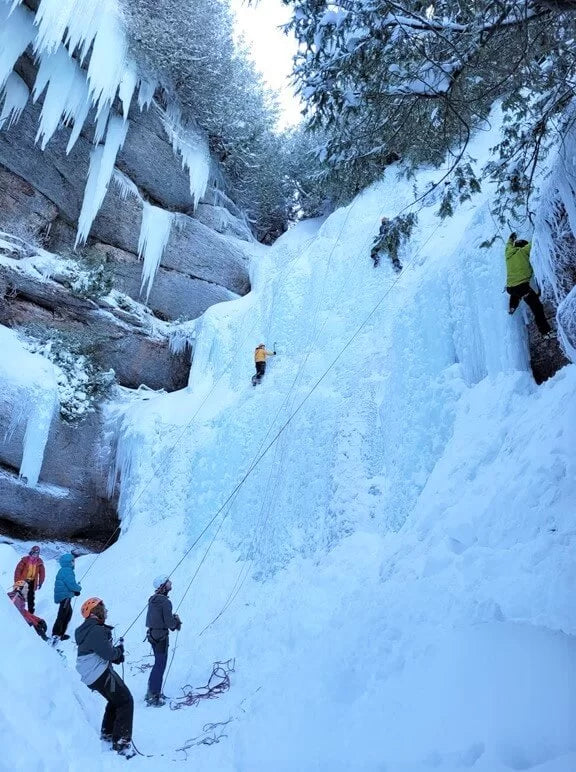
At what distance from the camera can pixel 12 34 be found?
1414 centimetres

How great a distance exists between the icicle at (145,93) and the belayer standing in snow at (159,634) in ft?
47.0

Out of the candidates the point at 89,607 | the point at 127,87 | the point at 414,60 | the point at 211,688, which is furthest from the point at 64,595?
the point at 127,87

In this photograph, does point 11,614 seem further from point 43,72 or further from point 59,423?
point 43,72

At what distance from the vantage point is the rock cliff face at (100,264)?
12.4 m

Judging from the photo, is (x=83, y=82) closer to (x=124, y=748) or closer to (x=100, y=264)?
(x=100, y=264)

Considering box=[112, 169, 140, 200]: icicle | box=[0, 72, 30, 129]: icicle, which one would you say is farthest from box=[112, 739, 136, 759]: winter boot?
box=[0, 72, 30, 129]: icicle

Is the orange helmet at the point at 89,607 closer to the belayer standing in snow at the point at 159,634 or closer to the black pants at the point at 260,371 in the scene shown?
the belayer standing in snow at the point at 159,634

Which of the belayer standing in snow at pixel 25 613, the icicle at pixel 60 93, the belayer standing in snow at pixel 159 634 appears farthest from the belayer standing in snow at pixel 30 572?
the icicle at pixel 60 93

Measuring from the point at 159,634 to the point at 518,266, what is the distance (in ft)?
17.4

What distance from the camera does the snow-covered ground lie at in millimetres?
3250

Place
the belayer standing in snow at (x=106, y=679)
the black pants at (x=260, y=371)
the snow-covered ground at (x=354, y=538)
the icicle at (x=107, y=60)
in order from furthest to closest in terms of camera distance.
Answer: the icicle at (x=107, y=60) < the black pants at (x=260, y=371) < the belayer standing in snow at (x=106, y=679) < the snow-covered ground at (x=354, y=538)

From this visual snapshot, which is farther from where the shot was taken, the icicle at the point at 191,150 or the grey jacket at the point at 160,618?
the icicle at the point at 191,150

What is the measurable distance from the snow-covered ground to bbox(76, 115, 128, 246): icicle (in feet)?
15.6

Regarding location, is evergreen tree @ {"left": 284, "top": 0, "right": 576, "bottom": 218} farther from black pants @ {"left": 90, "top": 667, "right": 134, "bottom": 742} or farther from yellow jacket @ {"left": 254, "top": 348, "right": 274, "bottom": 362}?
yellow jacket @ {"left": 254, "top": 348, "right": 274, "bottom": 362}
